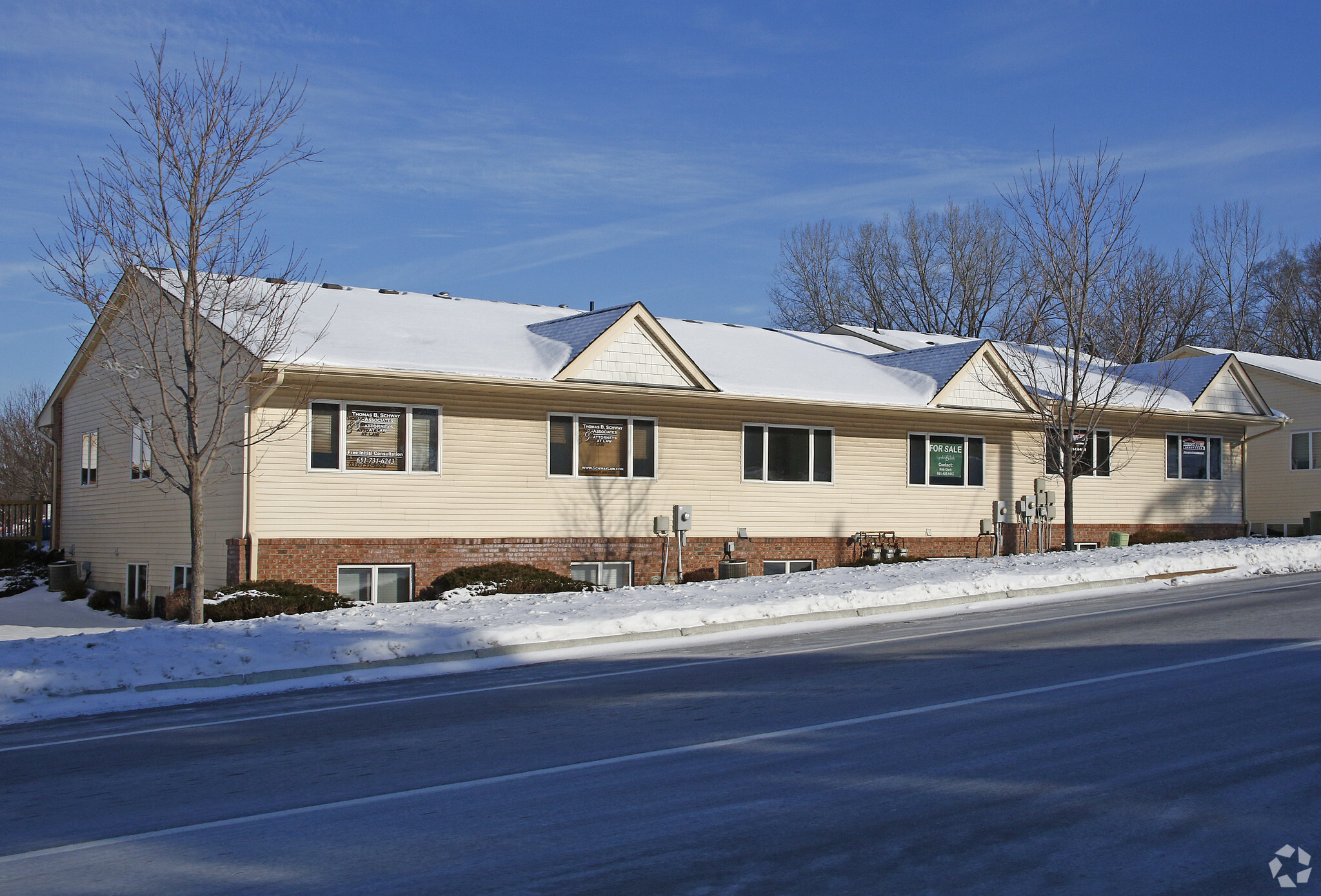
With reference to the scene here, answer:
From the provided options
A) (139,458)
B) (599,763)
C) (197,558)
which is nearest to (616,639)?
(197,558)

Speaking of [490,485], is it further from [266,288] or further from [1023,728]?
[1023,728]

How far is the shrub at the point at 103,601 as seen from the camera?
80.9ft

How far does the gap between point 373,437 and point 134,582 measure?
24.9 feet

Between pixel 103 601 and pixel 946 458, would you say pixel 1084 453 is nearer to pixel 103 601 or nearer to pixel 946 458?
pixel 946 458

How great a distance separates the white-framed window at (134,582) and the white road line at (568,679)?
613 inches

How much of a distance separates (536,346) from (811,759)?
56.0 feet

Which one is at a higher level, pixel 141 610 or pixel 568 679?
pixel 568 679

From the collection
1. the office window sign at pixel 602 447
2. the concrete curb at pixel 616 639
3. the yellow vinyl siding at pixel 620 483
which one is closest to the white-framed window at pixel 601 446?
the office window sign at pixel 602 447

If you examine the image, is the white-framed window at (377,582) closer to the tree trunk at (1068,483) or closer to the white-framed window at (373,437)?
the white-framed window at (373,437)

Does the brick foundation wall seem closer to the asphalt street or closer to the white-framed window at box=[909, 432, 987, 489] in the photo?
the white-framed window at box=[909, 432, 987, 489]

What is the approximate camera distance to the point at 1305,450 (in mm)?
35312

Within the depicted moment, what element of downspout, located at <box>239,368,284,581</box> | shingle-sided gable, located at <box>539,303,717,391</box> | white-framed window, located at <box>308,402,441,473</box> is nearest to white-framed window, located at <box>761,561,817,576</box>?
shingle-sided gable, located at <box>539,303,717,391</box>

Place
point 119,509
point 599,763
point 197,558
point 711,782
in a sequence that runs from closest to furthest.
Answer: point 711,782
point 599,763
point 197,558
point 119,509

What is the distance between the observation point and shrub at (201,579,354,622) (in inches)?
680
